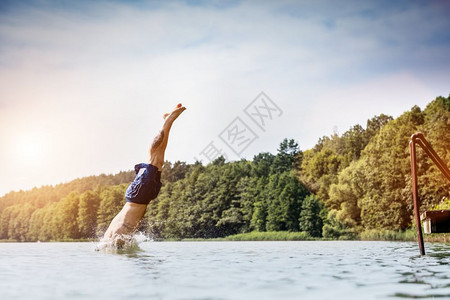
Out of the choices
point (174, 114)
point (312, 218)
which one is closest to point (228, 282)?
point (174, 114)

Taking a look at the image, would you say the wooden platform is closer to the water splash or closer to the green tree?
the water splash

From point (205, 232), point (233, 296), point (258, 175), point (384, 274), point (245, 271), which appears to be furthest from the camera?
point (258, 175)

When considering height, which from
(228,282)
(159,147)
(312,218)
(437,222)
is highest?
(159,147)

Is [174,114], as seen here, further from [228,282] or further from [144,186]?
[228,282]

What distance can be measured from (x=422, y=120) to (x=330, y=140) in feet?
150

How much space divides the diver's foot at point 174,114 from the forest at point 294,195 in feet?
81.2

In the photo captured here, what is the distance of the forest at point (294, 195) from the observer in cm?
4566

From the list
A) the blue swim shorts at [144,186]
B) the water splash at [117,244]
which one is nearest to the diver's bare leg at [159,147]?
the blue swim shorts at [144,186]

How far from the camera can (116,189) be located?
89188mm

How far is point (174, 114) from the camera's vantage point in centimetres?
1466

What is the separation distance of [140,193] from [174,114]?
2.53 m

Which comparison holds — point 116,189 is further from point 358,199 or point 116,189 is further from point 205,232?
point 358,199

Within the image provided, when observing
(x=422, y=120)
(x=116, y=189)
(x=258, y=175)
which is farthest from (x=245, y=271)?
(x=116, y=189)

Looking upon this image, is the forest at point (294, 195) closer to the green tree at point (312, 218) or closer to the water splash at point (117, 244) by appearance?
the green tree at point (312, 218)
